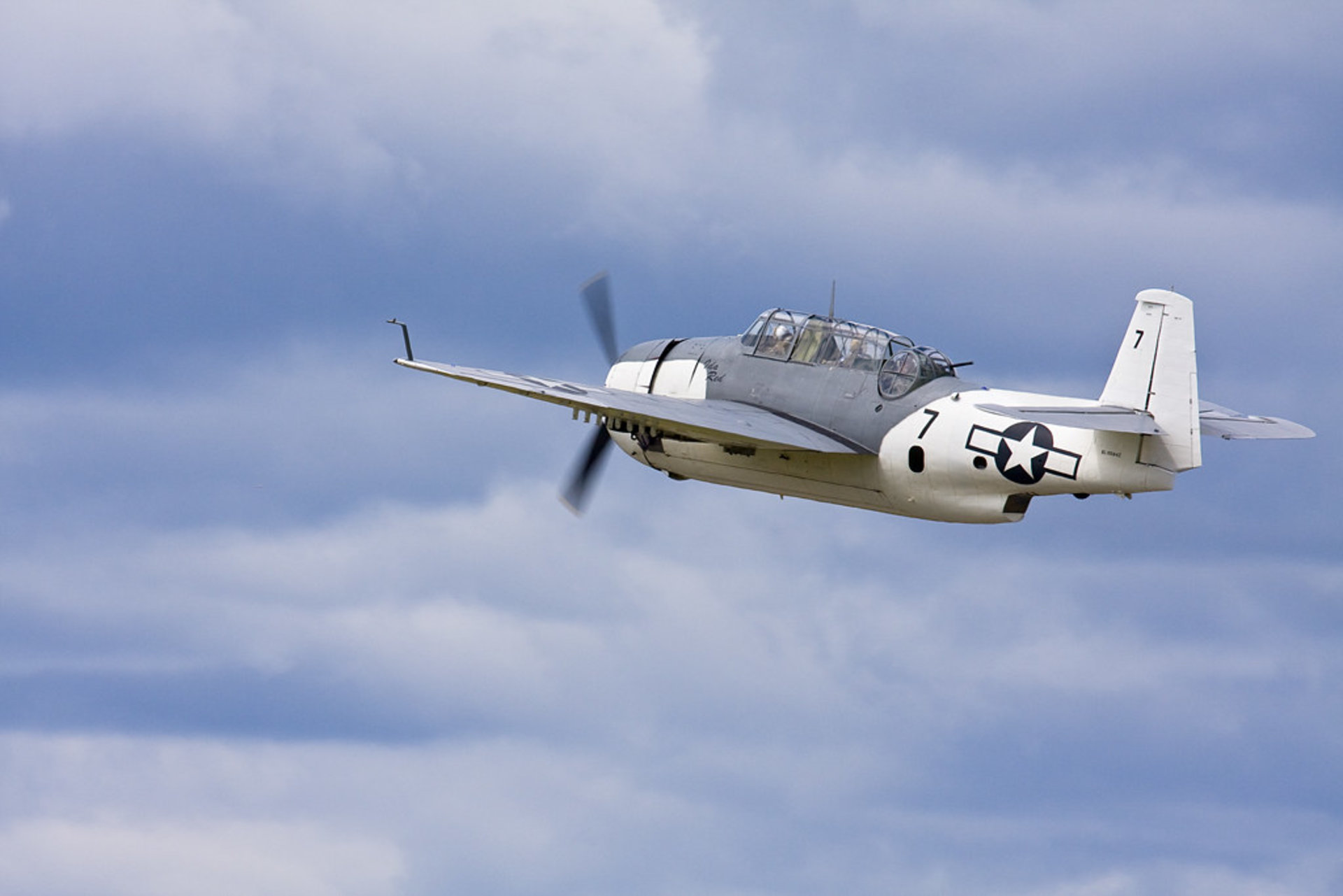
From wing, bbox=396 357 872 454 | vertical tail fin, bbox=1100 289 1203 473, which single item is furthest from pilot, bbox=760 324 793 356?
vertical tail fin, bbox=1100 289 1203 473

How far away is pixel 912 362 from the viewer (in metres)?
33.2

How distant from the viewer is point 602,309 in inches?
1548


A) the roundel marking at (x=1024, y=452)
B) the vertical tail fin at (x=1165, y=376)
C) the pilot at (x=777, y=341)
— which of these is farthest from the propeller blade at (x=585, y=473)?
the vertical tail fin at (x=1165, y=376)

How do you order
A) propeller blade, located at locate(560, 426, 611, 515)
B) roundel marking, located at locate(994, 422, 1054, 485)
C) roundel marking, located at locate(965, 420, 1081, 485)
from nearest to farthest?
roundel marking, located at locate(965, 420, 1081, 485) → roundel marking, located at locate(994, 422, 1054, 485) → propeller blade, located at locate(560, 426, 611, 515)

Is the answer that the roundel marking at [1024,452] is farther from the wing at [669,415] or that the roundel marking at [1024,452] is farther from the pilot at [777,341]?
the pilot at [777,341]

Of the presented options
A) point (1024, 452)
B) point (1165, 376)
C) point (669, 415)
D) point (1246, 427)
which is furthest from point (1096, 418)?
point (669, 415)

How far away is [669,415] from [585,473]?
363 centimetres

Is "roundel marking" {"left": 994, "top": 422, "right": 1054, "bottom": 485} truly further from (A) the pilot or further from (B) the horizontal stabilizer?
(A) the pilot

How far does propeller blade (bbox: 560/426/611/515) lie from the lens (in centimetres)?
3628

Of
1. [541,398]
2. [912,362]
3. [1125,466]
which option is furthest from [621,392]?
[1125,466]

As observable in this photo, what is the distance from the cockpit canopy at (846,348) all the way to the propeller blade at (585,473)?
2.85 metres

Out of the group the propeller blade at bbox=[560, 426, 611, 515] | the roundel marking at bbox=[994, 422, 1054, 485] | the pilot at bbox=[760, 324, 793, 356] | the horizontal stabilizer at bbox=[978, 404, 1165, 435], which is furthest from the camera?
the propeller blade at bbox=[560, 426, 611, 515]

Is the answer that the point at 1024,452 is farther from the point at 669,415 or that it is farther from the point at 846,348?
the point at 669,415

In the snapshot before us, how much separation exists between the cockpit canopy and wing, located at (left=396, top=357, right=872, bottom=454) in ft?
3.63
